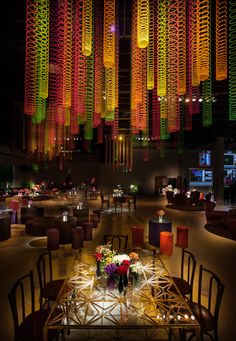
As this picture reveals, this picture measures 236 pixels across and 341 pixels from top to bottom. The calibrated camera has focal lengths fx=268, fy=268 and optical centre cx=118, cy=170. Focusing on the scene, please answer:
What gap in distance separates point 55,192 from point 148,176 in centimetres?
776

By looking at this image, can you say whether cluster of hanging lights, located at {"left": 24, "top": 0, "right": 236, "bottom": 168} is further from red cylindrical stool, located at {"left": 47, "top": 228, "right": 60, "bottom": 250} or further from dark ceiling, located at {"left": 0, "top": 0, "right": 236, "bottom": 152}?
red cylindrical stool, located at {"left": 47, "top": 228, "right": 60, "bottom": 250}

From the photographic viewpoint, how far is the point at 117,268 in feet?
9.43

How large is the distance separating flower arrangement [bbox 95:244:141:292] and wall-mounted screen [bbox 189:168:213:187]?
62.2ft

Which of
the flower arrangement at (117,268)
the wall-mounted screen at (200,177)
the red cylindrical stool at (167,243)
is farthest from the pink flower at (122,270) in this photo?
the wall-mounted screen at (200,177)

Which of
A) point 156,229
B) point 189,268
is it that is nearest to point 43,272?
point 189,268

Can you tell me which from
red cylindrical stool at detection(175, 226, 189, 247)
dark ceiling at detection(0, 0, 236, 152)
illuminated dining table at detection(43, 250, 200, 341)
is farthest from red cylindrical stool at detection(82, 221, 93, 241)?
dark ceiling at detection(0, 0, 236, 152)

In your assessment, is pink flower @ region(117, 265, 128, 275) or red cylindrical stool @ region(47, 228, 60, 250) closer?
pink flower @ region(117, 265, 128, 275)

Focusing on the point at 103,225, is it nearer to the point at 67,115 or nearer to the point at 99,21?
the point at 67,115

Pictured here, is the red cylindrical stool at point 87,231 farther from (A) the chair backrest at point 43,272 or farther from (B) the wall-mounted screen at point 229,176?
(B) the wall-mounted screen at point 229,176

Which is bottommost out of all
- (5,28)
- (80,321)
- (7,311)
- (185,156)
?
(7,311)

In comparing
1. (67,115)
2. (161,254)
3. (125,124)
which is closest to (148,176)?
(125,124)

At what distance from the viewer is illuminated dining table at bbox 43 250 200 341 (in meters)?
2.29

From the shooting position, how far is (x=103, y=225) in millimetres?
9633

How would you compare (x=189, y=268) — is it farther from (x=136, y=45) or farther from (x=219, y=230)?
(x=219, y=230)
